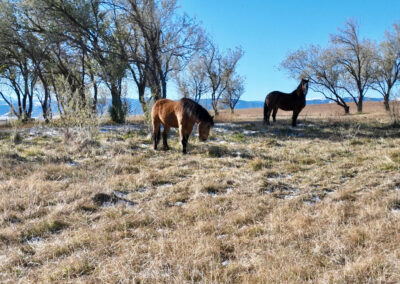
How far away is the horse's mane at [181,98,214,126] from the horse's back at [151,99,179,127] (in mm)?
428

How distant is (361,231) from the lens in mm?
2691

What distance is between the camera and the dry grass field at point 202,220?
87.3 inches

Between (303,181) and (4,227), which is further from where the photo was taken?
(303,181)

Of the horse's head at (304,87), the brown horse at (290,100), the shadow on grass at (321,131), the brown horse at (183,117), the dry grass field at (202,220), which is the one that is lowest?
the dry grass field at (202,220)

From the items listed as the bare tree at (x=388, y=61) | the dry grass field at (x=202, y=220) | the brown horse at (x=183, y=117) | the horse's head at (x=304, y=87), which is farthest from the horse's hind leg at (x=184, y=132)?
the bare tree at (x=388, y=61)

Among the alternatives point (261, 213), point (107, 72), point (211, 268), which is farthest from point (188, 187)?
point (107, 72)

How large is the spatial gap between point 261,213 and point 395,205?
1.75 meters

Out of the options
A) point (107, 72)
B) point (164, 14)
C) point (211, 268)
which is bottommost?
point (211, 268)

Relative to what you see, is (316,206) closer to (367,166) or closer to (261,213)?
(261,213)

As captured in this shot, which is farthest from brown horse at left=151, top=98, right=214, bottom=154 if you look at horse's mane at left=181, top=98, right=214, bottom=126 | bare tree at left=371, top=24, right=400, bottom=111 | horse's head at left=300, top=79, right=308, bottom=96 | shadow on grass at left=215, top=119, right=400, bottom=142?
bare tree at left=371, top=24, right=400, bottom=111

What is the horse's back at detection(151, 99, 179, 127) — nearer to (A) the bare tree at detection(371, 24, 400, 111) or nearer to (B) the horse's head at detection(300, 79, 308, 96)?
(B) the horse's head at detection(300, 79, 308, 96)

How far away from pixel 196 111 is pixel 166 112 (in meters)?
1.27

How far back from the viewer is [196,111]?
704 centimetres

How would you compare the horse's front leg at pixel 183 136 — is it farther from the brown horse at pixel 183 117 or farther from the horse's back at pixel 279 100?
Result: the horse's back at pixel 279 100
